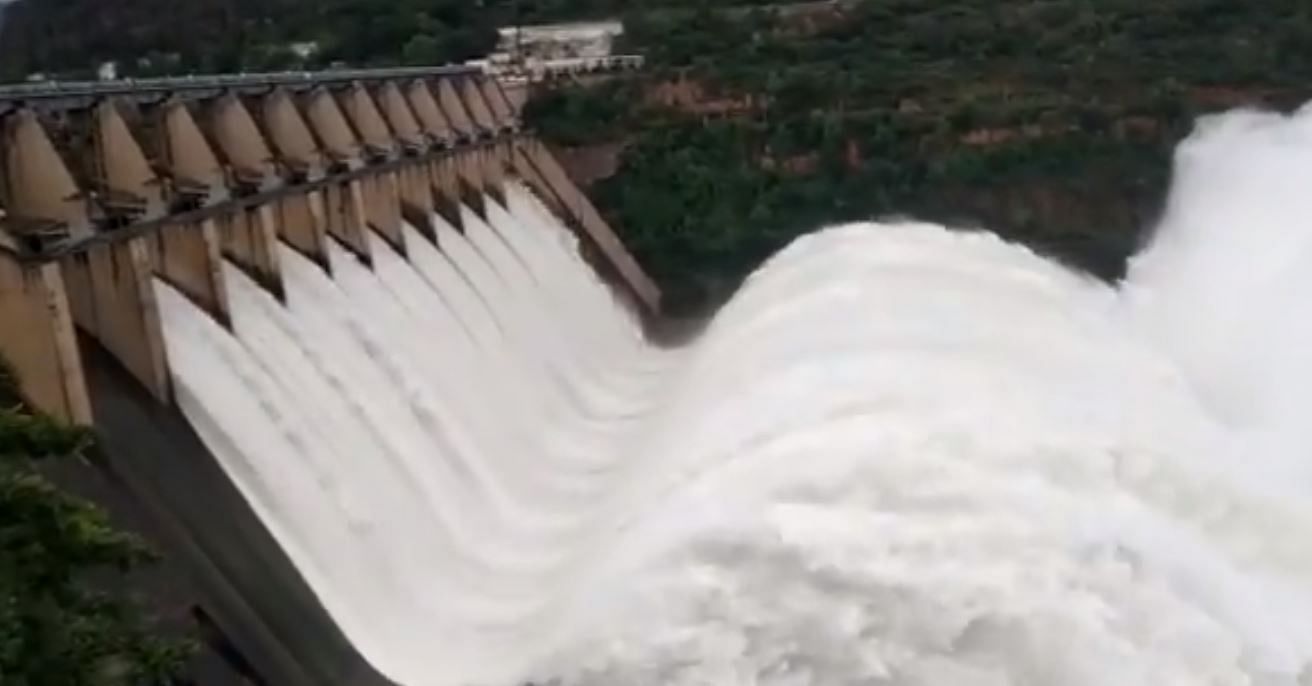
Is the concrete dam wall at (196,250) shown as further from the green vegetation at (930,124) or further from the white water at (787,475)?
the green vegetation at (930,124)

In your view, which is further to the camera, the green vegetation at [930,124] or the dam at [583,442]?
the green vegetation at [930,124]

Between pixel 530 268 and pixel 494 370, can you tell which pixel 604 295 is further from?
pixel 494 370

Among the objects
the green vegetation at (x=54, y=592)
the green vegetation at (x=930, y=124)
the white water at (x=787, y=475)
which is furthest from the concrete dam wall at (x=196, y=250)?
the green vegetation at (x=930, y=124)

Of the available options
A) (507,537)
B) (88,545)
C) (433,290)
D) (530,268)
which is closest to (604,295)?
(530,268)

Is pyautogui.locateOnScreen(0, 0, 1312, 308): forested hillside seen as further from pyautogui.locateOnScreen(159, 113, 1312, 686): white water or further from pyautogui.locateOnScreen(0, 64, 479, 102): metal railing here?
pyautogui.locateOnScreen(159, 113, 1312, 686): white water

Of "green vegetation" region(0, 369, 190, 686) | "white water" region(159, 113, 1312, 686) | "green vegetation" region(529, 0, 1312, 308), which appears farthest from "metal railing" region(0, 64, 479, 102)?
"green vegetation" region(529, 0, 1312, 308)

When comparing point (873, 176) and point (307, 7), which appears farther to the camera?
point (307, 7)
